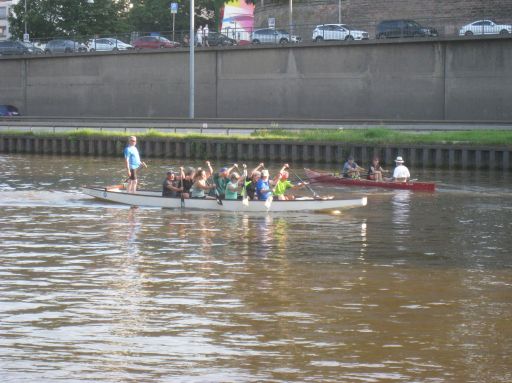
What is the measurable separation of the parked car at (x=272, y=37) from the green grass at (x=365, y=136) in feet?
50.8

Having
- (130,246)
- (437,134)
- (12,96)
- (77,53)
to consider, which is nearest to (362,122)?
(437,134)

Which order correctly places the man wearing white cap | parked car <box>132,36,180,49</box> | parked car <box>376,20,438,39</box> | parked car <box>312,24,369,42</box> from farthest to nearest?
parked car <box>132,36,180,49</box>, parked car <box>312,24,369,42</box>, parked car <box>376,20,438,39</box>, the man wearing white cap

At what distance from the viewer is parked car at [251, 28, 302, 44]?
7138 cm

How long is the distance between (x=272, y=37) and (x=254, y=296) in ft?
177

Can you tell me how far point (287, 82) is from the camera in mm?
68250

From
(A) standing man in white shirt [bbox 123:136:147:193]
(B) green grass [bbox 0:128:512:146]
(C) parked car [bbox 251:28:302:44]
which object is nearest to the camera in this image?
(A) standing man in white shirt [bbox 123:136:147:193]

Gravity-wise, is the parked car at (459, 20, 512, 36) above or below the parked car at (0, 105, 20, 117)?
above

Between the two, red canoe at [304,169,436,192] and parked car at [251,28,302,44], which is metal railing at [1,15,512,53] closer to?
parked car at [251,28,302,44]

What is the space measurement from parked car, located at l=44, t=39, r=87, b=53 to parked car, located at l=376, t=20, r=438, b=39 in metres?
25.5

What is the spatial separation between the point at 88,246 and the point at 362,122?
38031 mm

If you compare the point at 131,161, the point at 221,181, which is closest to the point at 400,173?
the point at 221,181

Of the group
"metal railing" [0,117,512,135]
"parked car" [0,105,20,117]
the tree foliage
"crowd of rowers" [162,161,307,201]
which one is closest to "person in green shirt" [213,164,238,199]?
"crowd of rowers" [162,161,307,201]

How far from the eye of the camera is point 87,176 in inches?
1797

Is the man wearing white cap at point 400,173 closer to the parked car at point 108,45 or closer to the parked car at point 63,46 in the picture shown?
the parked car at point 108,45
